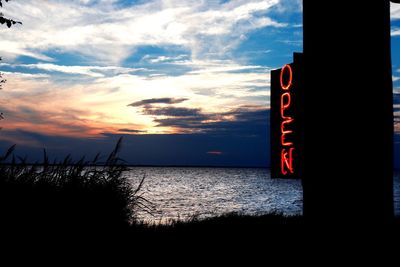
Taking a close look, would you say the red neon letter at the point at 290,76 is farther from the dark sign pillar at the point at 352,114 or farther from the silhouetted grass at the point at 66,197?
the silhouetted grass at the point at 66,197

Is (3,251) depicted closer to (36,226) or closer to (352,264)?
(36,226)

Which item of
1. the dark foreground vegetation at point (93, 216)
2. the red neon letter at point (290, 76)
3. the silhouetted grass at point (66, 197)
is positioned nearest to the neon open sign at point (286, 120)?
the red neon letter at point (290, 76)

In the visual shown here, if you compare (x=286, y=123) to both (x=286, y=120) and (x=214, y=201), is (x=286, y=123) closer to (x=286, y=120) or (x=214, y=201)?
(x=286, y=120)

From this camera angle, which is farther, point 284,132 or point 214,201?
point 214,201

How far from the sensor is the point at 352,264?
4508 mm

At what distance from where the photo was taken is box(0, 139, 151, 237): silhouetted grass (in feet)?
19.2

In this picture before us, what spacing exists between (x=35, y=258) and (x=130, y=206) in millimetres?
2182

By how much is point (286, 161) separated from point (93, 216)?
8.35 ft

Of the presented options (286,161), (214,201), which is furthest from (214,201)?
(286,161)

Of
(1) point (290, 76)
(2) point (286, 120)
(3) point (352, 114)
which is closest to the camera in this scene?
(3) point (352, 114)

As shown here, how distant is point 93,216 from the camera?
6289 millimetres

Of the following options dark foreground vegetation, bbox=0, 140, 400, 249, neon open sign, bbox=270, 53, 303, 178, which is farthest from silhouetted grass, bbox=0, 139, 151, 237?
neon open sign, bbox=270, 53, 303, 178

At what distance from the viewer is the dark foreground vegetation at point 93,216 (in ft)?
18.9

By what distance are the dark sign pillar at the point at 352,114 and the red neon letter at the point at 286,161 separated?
163 centimetres
